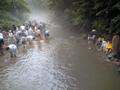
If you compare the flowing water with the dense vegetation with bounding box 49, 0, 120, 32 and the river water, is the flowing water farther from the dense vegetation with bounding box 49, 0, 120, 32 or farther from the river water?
the dense vegetation with bounding box 49, 0, 120, 32

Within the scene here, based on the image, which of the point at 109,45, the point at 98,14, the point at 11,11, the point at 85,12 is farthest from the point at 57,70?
the point at 11,11

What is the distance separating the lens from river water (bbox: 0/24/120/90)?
46.2 ft

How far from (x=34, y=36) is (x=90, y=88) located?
1455cm

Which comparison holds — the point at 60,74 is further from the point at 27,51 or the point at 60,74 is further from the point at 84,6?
the point at 84,6

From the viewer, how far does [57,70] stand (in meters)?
16.9

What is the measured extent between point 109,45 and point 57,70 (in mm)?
4787

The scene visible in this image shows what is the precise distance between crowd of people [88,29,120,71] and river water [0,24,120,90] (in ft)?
1.63

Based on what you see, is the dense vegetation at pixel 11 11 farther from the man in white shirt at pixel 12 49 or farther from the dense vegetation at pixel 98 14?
the man in white shirt at pixel 12 49

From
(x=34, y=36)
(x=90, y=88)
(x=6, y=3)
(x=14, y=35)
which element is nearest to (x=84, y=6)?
A: (x=34, y=36)

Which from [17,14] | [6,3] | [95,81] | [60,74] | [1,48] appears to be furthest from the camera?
[17,14]

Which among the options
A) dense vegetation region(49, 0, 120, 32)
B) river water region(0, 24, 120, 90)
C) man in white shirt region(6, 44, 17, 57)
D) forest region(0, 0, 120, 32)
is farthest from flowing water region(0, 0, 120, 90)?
forest region(0, 0, 120, 32)

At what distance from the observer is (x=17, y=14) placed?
3875 centimetres

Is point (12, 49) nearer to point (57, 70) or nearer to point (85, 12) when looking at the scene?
point (57, 70)

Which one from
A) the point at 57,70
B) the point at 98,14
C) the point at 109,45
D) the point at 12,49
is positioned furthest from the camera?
the point at 98,14
